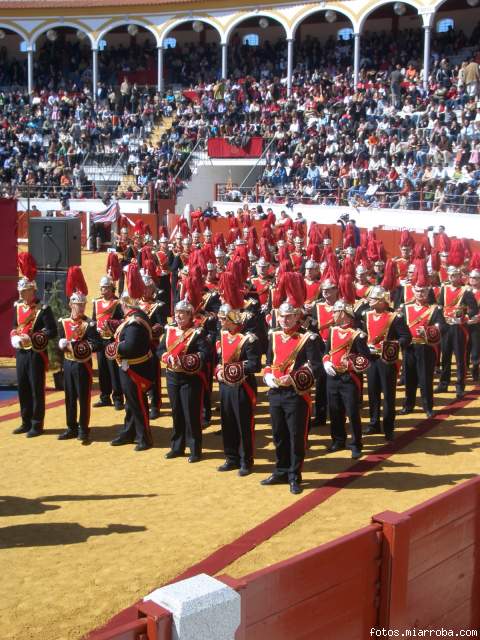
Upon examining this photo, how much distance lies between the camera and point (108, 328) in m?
10.9

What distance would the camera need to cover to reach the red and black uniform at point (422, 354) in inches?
429

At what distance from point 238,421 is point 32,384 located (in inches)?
109

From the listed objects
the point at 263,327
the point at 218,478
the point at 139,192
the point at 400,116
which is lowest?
the point at 218,478

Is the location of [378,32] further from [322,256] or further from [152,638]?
[152,638]

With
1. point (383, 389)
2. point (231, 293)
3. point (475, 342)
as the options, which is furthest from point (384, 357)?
point (475, 342)

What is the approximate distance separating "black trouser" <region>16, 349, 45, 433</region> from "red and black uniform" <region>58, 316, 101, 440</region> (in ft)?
1.11

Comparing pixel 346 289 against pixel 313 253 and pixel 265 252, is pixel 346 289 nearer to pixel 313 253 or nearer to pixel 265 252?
pixel 313 253

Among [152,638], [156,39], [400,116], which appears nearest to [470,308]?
[152,638]

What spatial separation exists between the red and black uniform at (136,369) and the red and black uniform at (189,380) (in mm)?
495

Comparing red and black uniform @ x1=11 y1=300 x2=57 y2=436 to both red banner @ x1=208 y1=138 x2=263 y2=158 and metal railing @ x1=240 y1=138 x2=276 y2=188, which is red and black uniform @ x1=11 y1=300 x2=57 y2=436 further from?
red banner @ x1=208 y1=138 x2=263 y2=158

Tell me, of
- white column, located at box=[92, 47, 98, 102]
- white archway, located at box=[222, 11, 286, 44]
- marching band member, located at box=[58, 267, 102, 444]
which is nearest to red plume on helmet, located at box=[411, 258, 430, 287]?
marching band member, located at box=[58, 267, 102, 444]

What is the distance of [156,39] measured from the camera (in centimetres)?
3959

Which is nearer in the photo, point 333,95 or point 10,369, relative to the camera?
point 10,369

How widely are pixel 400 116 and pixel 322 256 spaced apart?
46.2ft
